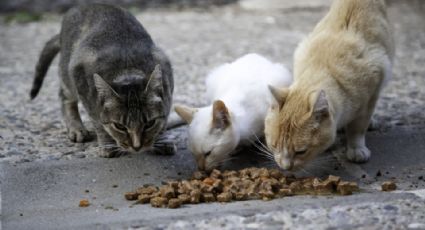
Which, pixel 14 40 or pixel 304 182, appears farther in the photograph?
pixel 14 40

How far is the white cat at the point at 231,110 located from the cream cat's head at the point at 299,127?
18 centimetres

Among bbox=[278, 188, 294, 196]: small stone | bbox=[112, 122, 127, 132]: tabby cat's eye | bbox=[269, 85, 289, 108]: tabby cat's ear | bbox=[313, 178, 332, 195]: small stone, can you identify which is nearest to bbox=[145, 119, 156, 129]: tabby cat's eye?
bbox=[112, 122, 127, 132]: tabby cat's eye

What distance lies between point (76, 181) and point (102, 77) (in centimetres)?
75

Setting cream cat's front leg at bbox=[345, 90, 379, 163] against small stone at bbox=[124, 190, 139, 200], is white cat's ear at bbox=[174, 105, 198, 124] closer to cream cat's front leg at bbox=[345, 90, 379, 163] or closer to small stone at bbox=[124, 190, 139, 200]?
small stone at bbox=[124, 190, 139, 200]

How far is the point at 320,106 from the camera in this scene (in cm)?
425

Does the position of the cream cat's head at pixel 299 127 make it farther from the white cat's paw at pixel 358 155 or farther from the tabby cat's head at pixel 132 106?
the tabby cat's head at pixel 132 106

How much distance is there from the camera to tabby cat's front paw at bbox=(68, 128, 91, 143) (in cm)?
536

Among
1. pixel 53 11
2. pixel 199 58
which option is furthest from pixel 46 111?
pixel 53 11

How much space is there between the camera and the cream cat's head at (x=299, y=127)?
4293mm

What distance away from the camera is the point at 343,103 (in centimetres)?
459

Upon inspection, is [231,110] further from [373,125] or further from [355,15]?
[373,125]

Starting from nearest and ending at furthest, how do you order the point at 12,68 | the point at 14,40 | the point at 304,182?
the point at 304,182, the point at 12,68, the point at 14,40

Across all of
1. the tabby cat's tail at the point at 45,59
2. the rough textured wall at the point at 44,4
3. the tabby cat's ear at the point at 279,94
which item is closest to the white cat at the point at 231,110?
the tabby cat's ear at the point at 279,94

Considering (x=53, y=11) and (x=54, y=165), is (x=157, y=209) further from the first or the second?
(x=53, y=11)
